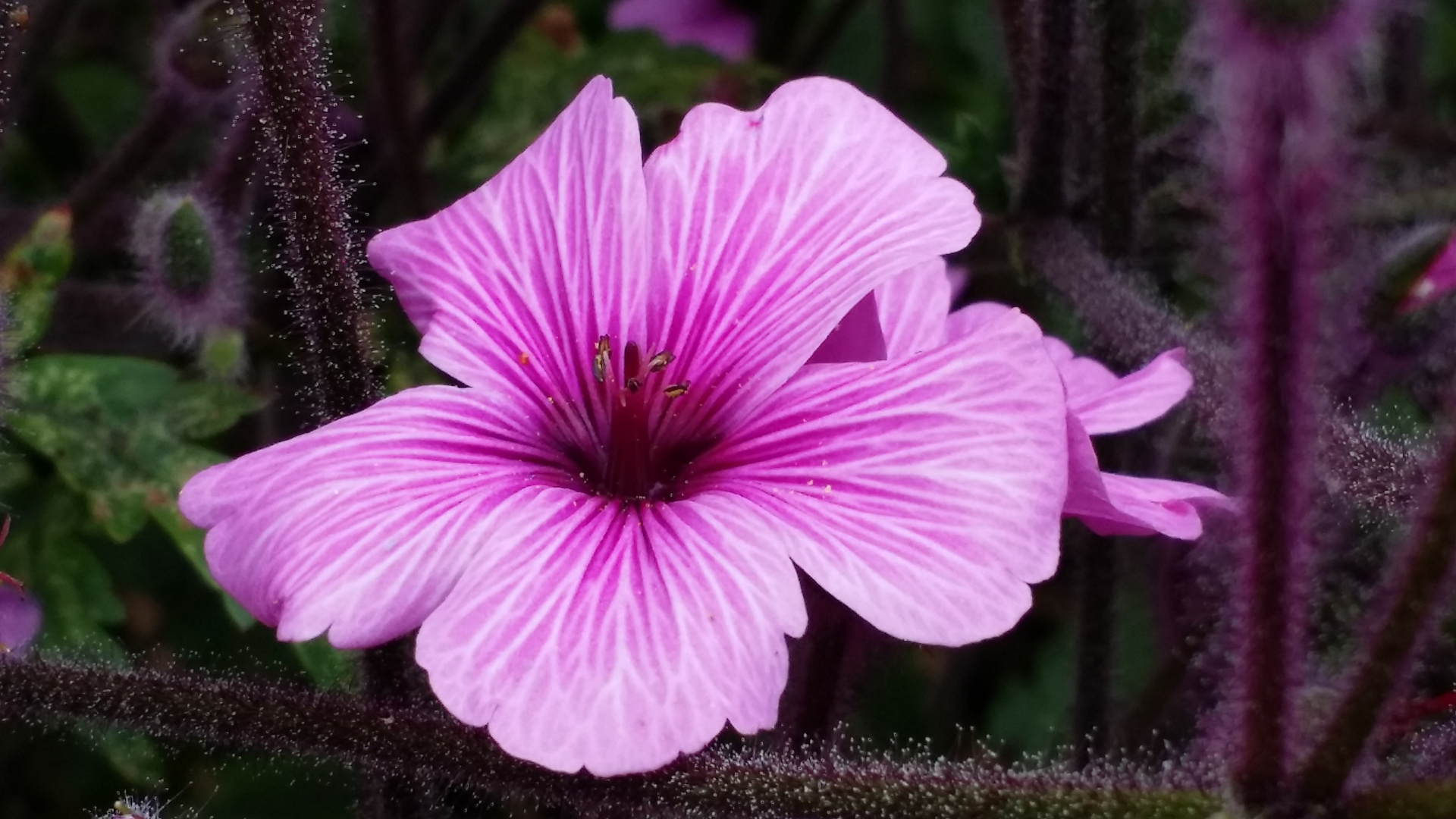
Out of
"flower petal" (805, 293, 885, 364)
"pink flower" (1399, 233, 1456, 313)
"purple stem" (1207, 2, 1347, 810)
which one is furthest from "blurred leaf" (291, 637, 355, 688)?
"pink flower" (1399, 233, 1456, 313)

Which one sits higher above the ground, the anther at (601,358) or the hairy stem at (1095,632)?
the anther at (601,358)

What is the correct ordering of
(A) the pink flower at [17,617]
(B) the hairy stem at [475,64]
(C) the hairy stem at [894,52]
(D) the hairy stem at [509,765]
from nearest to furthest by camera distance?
1. (D) the hairy stem at [509,765]
2. (A) the pink flower at [17,617]
3. (B) the hairy stem at [475,64]
4. (C) the hairy stem at [894,52]

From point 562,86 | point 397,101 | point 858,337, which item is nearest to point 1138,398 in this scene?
point 858,337

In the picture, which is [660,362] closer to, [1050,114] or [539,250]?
[539,250]

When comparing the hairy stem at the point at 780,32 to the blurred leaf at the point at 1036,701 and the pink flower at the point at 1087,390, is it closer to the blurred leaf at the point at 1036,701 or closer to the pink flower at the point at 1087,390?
the blurred leaf at the point at 1036,701

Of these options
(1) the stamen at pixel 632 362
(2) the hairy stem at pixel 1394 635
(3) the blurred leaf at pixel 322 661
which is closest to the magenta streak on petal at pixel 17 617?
(3) the blurred leaf at pixel 322 661

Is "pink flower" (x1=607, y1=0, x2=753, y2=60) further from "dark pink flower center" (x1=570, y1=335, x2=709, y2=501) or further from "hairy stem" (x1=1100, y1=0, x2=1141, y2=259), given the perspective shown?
"dark pink flower center" (x1=570, y1=335, x2=709, y2=501)

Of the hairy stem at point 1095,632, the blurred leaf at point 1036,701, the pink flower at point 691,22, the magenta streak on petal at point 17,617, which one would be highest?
the magenta streak on petal at point 17,617

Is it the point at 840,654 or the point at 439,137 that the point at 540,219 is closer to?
the point at 840,654

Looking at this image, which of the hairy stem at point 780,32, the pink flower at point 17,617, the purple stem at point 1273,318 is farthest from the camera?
the hairy stem at point 780,32
